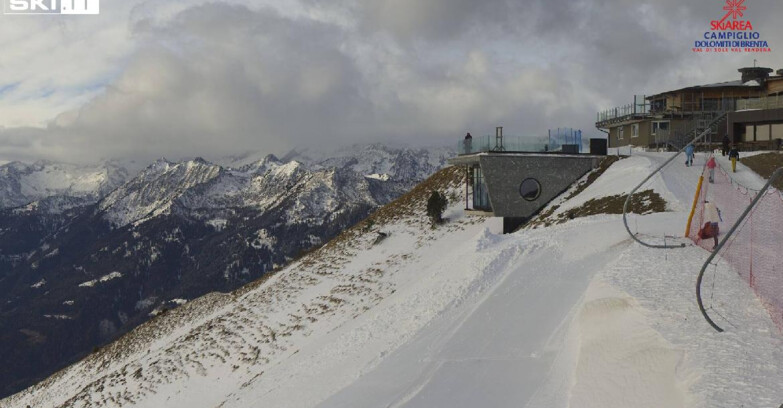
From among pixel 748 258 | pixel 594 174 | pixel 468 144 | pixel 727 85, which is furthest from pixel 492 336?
pixel 727 85

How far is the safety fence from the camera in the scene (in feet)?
44.9

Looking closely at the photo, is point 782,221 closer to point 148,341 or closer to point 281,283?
point 281,283

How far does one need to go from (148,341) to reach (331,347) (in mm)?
32814

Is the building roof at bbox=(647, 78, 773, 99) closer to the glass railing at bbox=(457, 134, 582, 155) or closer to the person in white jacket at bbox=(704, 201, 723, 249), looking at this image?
the glass railing at bbox=(457, 134, 582, 155)

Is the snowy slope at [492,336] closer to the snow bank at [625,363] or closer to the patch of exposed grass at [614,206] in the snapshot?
the snow bank at [625,363]

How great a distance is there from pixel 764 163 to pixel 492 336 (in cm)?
3247

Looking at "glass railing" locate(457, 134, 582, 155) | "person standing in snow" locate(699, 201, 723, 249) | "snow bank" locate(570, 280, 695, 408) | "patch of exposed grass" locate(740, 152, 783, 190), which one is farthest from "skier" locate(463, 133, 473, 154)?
"snow bank" locate(570, 280, 695, 408)

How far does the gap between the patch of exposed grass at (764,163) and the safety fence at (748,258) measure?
696 inches

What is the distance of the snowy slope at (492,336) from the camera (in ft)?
38.4

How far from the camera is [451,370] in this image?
1533 cm

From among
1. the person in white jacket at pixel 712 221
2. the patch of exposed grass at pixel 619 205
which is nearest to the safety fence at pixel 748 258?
the person in white jacket at pixel 712 221

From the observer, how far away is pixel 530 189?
42844mm

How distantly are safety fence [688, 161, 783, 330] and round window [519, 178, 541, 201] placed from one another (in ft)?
65.1

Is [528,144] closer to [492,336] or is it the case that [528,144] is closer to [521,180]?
[521,180]
